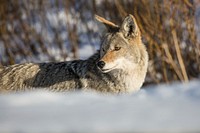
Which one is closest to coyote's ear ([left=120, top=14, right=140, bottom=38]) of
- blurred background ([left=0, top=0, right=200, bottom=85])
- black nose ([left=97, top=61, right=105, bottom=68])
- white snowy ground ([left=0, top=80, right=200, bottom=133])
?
black nose ([left=97, top=61, right=105, bottom=68])

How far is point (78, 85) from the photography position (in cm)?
537

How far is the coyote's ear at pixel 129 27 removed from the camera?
5.54 meters

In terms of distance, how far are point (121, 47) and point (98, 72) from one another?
1.29ft

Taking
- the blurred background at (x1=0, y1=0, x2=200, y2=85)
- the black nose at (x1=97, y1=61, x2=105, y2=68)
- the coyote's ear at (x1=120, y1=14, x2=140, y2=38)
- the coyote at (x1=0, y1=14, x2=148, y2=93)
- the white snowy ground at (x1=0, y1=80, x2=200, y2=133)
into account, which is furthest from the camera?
the blurred background at (x1=0, y1=0, x2=200, y2=85)

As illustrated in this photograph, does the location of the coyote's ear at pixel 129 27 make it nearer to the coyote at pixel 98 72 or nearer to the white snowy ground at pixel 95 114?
the coyote at pixel 98 72

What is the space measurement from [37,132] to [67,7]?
7.72m

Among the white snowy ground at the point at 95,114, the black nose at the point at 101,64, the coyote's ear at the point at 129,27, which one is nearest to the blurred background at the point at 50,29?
the coyote's ear at the point at 129,27

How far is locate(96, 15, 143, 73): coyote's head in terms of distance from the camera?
523cm

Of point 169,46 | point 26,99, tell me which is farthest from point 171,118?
point 169,46

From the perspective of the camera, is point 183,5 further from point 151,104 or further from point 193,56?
point 151,104

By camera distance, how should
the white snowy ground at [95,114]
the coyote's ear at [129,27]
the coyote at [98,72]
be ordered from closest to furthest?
the white snowy ground at [95,114], the coyote at [98,72], the coyote's ear at [129,27]

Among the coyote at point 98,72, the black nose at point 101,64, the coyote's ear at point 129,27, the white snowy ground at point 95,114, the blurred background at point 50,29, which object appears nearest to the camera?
the white snowy ground at point 95,114

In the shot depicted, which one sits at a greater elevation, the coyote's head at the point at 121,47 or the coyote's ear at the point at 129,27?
the coyote's ear at the point at 129,27

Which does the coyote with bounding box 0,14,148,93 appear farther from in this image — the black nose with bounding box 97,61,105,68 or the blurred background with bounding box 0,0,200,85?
the blurred background with bounding box 0,0,200,85
